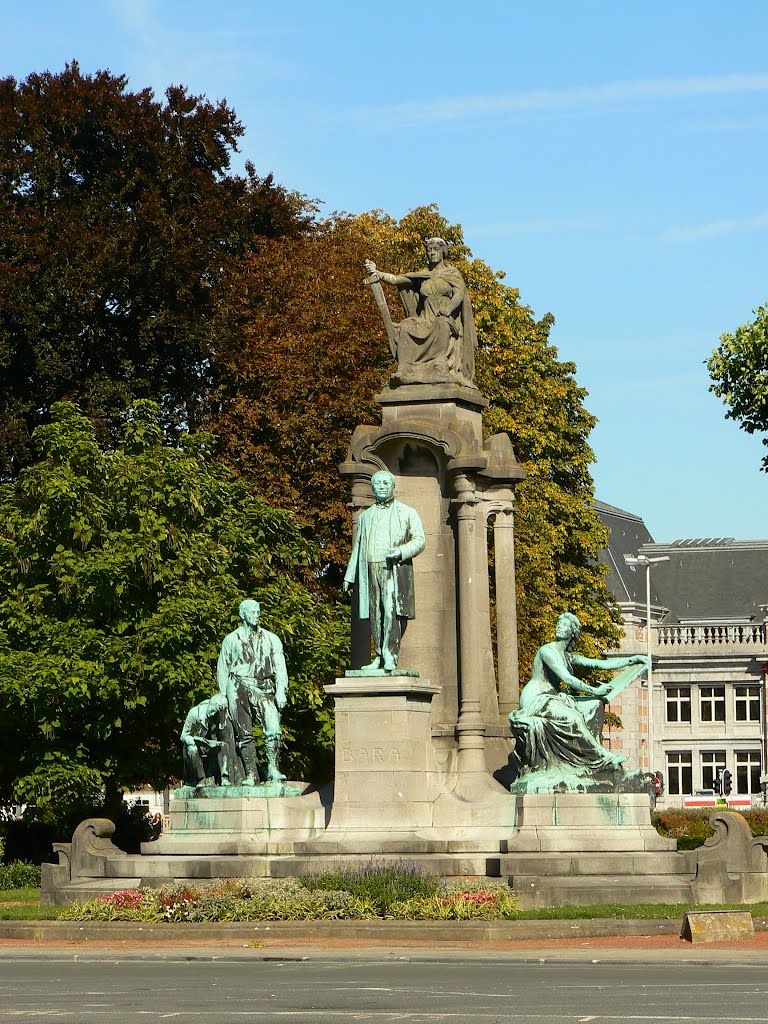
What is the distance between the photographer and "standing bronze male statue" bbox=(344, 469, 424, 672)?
26.9m

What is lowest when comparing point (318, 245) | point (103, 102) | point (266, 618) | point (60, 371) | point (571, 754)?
point (571, 754)

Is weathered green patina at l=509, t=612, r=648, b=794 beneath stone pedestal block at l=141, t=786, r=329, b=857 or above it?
above

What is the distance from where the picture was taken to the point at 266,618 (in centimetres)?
3784

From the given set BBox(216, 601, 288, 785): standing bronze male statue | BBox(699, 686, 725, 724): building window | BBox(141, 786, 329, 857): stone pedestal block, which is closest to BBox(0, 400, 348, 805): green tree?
BBox(216, 601, 288, 785): standing bronze male statue

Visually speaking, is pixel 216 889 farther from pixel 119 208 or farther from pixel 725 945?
pixel 119 208

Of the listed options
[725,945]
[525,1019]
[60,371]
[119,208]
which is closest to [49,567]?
[60,371]

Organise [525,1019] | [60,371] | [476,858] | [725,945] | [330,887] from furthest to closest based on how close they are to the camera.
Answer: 1. [60,371]
2. [476,858]
3. [330,887]
4. [725,945]
5. [525,1019]

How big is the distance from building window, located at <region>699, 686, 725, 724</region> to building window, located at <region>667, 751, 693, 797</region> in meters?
2.42

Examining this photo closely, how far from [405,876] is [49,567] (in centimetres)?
1550

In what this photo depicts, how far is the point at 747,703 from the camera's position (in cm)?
11262

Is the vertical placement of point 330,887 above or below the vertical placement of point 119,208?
below

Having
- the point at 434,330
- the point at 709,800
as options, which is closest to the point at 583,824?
the point at 434,330

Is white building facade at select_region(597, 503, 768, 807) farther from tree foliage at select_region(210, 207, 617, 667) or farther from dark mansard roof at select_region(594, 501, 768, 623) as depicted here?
tree foliage at select_region(210, 207, 617, 667)

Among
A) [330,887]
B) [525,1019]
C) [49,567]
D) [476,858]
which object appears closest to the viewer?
[525,1019]
